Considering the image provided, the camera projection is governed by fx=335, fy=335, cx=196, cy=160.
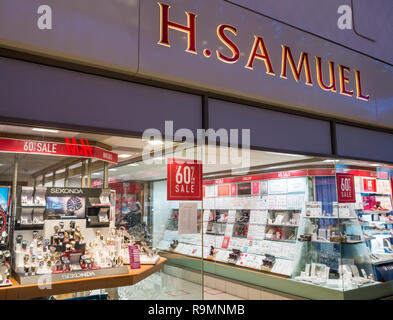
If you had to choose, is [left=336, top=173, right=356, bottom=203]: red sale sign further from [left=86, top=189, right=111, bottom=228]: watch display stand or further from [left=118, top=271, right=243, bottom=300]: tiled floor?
[left=86, top=189, right=111, bottom=228]: watch display stand

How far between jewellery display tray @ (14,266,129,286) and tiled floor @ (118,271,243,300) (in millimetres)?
255

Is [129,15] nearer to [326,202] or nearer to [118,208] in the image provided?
[118,208]

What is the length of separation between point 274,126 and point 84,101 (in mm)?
2111

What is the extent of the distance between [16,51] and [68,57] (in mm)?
341

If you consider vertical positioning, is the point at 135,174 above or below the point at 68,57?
below

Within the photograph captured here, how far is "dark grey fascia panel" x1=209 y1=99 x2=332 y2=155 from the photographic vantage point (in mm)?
3367

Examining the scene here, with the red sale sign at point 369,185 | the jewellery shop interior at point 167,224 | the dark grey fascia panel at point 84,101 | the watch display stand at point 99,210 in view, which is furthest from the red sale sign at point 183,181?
the red sale sign at point 369,185

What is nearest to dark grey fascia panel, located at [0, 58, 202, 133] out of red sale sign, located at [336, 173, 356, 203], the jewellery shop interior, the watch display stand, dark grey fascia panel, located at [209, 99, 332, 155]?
the jewellery shop interior

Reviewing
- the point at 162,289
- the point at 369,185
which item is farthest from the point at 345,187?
the point at 162,289

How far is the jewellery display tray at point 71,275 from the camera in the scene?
283 cm

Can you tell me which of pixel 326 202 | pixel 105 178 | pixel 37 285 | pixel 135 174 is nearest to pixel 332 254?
pixel 326 202

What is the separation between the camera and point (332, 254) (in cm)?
493

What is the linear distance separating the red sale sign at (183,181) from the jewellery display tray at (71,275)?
2.91 ft

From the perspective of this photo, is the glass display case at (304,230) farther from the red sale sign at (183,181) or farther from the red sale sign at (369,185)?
the red sale sign at (183,181)
